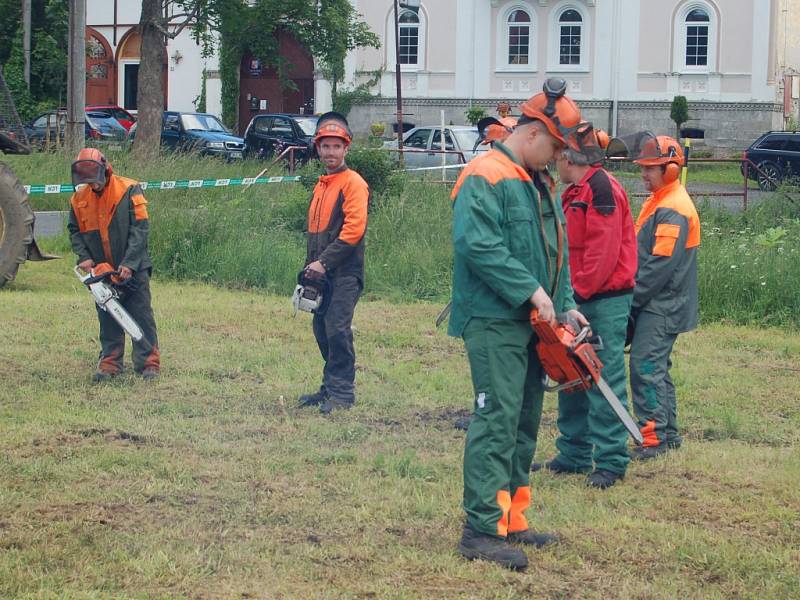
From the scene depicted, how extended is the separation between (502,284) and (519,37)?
113 feet

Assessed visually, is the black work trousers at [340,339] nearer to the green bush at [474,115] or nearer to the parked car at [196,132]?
the parked car at [196,132]

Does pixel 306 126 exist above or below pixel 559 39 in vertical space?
below

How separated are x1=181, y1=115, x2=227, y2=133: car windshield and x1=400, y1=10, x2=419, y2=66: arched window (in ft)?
26.4

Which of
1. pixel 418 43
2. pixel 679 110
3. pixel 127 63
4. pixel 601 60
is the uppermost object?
pixel 418 43

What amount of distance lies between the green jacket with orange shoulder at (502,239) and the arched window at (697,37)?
109ft

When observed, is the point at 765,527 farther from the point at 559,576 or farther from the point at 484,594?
the point at 484,594

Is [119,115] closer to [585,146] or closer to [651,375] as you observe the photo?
[651,375]

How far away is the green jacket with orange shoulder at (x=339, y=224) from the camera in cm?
805

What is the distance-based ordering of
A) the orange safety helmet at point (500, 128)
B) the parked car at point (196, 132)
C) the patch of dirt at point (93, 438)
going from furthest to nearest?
the parked car at point (196, 132), the orange safety helmet at point (500, 128), the patch of dirt at point (93, 438)

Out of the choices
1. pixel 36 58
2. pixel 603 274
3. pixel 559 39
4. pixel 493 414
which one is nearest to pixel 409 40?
pixel 559 39

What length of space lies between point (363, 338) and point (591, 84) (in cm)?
2817

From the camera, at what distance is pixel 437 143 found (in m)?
27.2

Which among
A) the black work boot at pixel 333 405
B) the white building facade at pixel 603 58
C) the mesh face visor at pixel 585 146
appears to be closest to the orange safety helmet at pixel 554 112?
the mesh face visor at pixel 585 146

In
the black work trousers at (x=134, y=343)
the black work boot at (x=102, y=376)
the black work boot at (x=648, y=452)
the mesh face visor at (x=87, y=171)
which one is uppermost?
the mesh face visor at (x=87, y=171)
